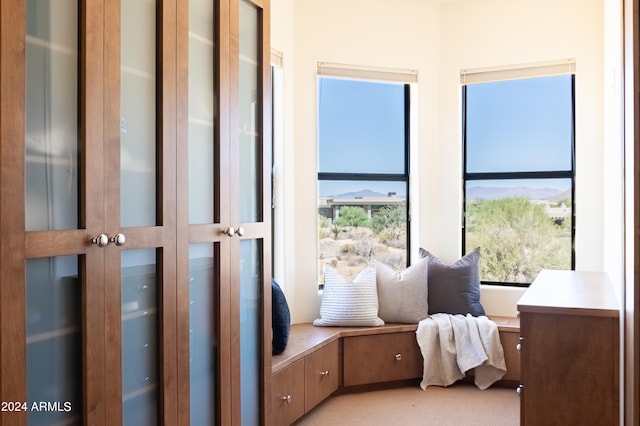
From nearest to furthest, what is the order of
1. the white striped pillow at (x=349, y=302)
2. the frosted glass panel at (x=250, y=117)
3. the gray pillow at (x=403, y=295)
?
the frosted glass panel at (x=250, y=117) → the white striped pillow at (x=349, y=302) → the gray pillow at (x=403, y=295)

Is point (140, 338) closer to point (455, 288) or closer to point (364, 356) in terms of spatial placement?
point (364, 356)

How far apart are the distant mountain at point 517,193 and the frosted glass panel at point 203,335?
2964 millimetres

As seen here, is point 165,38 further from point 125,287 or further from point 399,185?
point 399,185

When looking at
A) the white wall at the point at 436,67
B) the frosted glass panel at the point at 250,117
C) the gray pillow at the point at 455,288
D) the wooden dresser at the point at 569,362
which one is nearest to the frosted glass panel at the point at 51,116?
the frosted glass panel at the point at 250,117

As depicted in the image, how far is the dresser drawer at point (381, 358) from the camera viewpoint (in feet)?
12.6

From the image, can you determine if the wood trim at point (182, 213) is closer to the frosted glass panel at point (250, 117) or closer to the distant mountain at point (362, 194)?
the frosted glass panel at point (250, 117)

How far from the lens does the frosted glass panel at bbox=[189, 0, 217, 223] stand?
2020mm

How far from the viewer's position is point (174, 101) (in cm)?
189

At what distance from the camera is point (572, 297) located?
2531 mm

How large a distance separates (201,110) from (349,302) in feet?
7.40

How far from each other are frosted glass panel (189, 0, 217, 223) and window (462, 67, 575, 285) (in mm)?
2939

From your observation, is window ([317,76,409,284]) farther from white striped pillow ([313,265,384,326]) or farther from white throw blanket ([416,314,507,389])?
white throw blanket ([416,314,507,389])

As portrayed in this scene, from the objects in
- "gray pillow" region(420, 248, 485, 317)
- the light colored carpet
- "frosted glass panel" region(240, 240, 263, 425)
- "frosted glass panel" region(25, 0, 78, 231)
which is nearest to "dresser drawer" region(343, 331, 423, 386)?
the light colored carpet

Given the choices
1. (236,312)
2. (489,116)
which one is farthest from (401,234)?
(236,312)
